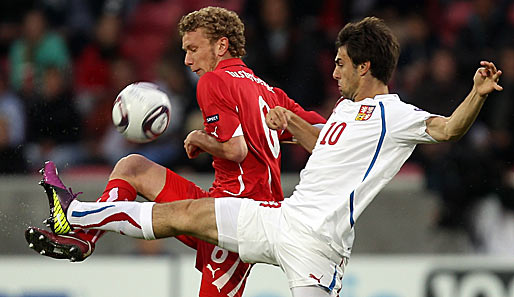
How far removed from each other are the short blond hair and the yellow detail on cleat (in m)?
1.38

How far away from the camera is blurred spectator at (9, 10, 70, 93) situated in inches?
425

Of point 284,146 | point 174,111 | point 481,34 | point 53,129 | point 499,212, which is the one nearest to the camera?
point 499,212

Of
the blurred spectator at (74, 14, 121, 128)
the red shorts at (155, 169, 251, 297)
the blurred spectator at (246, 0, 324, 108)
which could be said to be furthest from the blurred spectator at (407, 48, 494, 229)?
the red shorts at (155, 169, 251, 297)

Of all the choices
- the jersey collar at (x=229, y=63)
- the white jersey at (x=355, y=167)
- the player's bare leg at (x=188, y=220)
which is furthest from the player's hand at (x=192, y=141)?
the white jersey at (x=355, y=167)

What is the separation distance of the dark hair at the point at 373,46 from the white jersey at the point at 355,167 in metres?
0.24

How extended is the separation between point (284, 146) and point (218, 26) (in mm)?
3711

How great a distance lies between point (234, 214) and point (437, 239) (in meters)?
4.25

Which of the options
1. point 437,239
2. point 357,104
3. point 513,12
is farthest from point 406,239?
point 357,104

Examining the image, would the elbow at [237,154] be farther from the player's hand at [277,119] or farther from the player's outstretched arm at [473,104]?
the player's outstretched arm at [473,104]

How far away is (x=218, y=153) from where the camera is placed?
5.93 meters

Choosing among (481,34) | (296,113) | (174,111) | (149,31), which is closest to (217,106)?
(296,113)

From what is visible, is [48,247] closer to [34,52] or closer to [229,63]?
[229,63]

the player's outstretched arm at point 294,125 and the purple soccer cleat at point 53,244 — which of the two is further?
the purple soccer cleat at point 53,244

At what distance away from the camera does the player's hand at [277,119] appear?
566 cm
